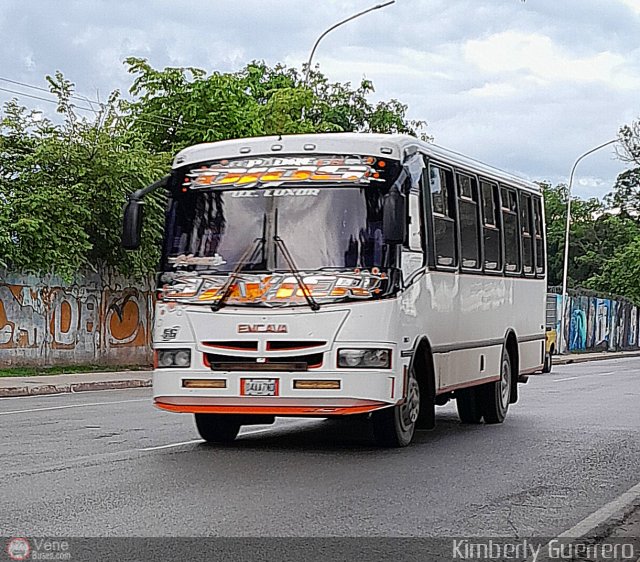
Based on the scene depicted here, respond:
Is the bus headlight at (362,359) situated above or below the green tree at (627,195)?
below

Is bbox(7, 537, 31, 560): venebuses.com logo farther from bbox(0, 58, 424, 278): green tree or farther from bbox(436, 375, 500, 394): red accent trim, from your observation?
bbox(0, 58, 424, 278): green tree

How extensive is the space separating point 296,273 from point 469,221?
133 inches

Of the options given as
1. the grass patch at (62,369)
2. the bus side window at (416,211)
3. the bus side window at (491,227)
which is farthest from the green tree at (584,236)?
the bus side window at (416,211)

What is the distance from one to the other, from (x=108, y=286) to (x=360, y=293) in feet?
61.7

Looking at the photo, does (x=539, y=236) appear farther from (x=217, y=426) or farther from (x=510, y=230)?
(x=217, y=426)

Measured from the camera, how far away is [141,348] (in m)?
31.3

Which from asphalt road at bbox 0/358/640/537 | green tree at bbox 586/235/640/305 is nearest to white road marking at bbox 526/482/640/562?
asphalt road at bbox 0/358/640/537

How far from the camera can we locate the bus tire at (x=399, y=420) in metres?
12.5

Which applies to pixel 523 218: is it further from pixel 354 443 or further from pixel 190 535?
pixel 190 535

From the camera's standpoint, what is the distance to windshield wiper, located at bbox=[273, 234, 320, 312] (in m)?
11.9

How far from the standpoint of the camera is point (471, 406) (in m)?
16.3

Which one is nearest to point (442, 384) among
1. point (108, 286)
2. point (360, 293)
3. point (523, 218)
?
point (360, 293)

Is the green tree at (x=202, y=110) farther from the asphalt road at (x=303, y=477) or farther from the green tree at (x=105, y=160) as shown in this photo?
the asphalt road at (x=303, y=477)

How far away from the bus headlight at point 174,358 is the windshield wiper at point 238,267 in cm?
52
